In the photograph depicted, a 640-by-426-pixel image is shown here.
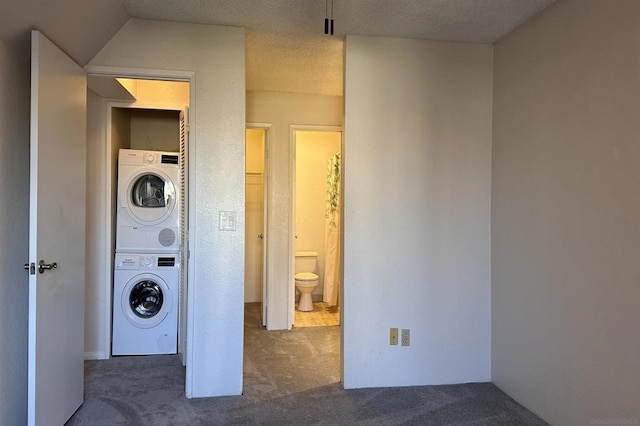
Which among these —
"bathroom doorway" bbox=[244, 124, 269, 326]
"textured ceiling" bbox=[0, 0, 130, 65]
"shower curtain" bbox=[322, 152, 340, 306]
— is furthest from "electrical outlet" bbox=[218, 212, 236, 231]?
"bathroom doorway" bbox=[244, 124, 269, 326]

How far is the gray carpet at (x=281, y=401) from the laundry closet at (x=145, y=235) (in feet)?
0.95

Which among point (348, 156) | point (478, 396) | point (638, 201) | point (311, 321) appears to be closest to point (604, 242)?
point (638, 201)

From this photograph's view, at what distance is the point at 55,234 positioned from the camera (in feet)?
6.72

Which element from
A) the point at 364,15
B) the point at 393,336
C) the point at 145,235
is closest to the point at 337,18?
the point at 364,15

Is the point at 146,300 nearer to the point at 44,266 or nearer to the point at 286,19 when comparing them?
the point at 44,266

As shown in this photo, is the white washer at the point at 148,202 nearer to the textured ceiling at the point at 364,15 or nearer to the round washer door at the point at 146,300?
the round washer door at the point at 146,300

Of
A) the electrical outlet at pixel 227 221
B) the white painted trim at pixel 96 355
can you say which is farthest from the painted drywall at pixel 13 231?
the white painted trim at pixel 96 355

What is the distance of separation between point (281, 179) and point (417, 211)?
1.71 m

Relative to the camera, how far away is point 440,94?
283cm

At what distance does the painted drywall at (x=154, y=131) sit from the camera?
13.2ft

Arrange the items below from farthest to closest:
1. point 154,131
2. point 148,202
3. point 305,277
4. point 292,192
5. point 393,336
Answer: point 305,277 < point 292,192 < point 154,131 < point 148,202 < point 393,336

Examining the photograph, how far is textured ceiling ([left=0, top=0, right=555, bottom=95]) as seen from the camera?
2.01 m

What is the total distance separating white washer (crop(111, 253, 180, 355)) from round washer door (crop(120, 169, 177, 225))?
0.33m

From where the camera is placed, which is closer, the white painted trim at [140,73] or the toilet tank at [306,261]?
the white painted trim at [140,73]
